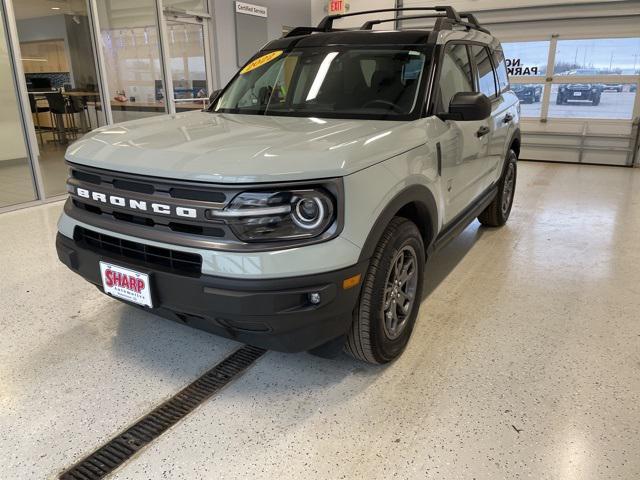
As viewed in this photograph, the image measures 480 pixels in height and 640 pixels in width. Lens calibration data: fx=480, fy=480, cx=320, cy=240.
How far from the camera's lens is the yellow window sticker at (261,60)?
3.07 m

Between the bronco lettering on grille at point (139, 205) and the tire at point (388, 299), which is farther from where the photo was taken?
the tire at point (388, 299)

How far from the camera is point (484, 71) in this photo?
3.45 metres

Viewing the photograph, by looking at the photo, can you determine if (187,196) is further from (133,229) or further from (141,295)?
(141,295)

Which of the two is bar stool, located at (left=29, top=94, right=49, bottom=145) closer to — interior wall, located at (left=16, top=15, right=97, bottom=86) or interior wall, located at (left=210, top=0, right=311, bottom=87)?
interior wall, located at (left=16, top=15, right=97, bottom=86)

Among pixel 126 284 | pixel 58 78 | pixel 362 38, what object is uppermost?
pixel 362 38

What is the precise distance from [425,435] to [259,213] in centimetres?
105

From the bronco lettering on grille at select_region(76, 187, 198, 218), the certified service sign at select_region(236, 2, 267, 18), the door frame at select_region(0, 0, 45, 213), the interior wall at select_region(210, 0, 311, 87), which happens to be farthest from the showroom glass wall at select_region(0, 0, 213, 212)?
the bronco lettering on grille at select_region(76, 187, 198, 218)

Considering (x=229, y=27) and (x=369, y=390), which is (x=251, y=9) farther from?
(x=369, y=390)

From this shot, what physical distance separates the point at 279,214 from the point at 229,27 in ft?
24.0

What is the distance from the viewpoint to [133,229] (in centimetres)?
187

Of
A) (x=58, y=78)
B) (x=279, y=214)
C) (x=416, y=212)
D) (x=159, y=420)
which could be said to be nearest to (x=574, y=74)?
(x=416, y=212)

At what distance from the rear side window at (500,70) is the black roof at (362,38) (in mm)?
1386

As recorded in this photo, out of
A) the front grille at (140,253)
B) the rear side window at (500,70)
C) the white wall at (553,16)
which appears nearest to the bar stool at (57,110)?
the front grille at (140,253)

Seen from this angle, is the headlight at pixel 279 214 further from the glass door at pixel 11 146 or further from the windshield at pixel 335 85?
the glass door at pixel 11 146
